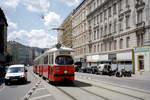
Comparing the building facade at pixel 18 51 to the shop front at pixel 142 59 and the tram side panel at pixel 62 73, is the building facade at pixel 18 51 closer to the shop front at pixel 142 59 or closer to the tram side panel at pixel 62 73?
the shop front at pixel 142 59

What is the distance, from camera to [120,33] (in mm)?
38969

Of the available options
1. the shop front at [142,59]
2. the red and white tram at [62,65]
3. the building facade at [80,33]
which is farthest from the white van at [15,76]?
the building facade at [80,33]

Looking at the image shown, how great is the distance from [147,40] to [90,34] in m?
25.3

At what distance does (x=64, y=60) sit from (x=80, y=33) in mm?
48178

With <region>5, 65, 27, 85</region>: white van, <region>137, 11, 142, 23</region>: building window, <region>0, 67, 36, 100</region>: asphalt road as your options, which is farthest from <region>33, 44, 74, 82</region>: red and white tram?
<region>137, 11, 142, 23</region>: building window

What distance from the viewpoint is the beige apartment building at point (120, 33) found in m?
32.2

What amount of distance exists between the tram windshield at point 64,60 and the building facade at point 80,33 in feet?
136

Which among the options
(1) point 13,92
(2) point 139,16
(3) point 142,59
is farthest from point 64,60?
(2) point 139,16

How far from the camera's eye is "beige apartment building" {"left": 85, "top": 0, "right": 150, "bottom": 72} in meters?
32.2

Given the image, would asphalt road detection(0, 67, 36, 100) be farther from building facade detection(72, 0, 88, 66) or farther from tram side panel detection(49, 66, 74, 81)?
building facade detection(72, 0, 88, 66)

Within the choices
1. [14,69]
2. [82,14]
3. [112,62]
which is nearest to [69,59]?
[14,69]

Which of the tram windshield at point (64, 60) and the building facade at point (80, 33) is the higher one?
the building facade at point (80, 33)

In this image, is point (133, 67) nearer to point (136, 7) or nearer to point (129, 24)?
point (129, 24)

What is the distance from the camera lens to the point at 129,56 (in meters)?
36.0
